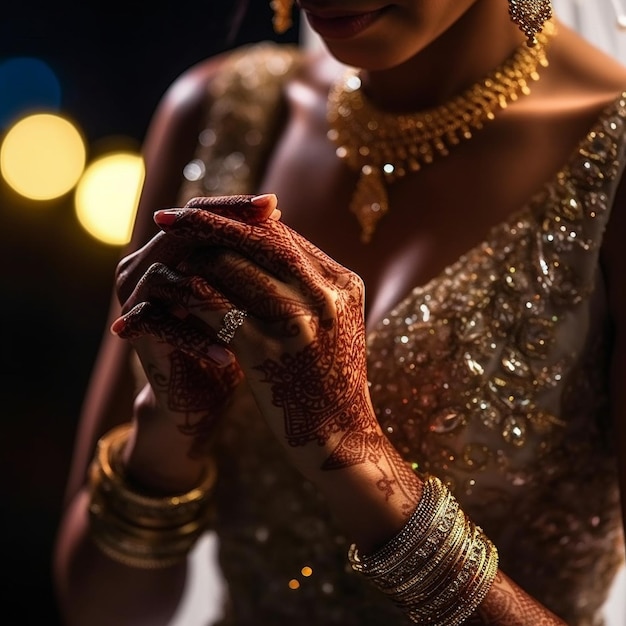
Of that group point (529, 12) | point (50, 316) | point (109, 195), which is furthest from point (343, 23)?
point (50, 316)

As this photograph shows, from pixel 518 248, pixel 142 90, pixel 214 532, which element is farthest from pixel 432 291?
pixel 142 90

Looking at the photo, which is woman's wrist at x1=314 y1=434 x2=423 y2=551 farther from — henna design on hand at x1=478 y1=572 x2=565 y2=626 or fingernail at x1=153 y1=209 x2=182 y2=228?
Result: fingernail at x1=153 y1=209 x2=182 y2=228

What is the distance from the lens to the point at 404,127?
890 millimetres

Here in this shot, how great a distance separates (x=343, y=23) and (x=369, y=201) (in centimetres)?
19

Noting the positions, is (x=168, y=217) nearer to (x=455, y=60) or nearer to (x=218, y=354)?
(x=218, y=354)

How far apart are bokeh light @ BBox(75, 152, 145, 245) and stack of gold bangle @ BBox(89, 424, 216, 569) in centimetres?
75

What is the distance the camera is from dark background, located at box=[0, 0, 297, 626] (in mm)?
1575

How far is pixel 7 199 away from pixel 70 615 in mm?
835

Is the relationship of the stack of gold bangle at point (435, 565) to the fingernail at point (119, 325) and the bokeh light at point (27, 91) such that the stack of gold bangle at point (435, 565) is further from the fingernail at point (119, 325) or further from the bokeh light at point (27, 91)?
the bokeh light at point (27, 91)

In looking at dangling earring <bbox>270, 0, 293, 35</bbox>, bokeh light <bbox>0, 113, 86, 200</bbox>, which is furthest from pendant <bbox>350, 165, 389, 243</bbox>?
bokeh light <bbox>0, 113, 86, 200</bbox>

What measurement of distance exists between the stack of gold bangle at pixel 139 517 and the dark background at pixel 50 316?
31.0 inches

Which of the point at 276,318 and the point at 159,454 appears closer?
the point at 276,318

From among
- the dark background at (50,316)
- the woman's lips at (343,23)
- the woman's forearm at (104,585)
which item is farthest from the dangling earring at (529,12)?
A: the dark background at (50,316)

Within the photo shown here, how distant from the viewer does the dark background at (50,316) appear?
5.17ft
